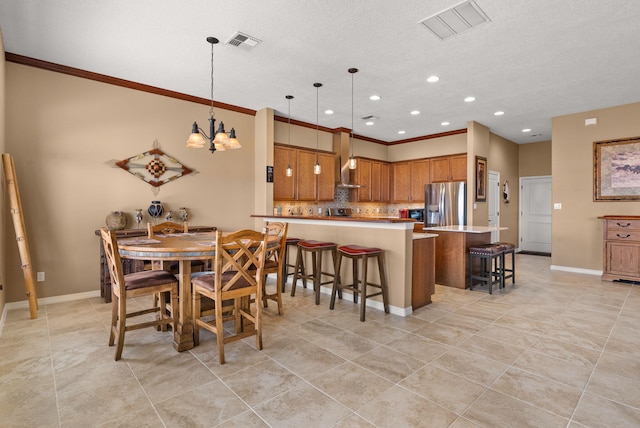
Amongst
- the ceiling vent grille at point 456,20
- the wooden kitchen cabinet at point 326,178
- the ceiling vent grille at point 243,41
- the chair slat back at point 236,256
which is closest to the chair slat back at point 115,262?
the chair slat back at point 236,256

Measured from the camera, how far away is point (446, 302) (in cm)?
402

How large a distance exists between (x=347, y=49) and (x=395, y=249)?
2209mm

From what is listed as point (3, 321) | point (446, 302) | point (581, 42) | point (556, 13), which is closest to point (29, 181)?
point (3, 321)

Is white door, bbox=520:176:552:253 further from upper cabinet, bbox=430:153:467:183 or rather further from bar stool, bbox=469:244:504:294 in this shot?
bar stool, bbox=469:244:504:294

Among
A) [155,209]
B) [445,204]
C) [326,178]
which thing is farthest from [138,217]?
[445,204]

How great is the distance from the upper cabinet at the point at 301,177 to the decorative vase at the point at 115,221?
8.07ft

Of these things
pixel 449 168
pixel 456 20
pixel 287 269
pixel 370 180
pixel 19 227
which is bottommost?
pixel 287 269

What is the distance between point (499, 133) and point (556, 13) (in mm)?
4998

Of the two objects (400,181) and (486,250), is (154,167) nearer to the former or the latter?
(486,250)

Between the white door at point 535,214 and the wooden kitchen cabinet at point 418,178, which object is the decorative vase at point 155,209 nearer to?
the wooden kitchen cabinet at point 418,178

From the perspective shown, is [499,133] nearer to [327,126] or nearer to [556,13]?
[327,126]

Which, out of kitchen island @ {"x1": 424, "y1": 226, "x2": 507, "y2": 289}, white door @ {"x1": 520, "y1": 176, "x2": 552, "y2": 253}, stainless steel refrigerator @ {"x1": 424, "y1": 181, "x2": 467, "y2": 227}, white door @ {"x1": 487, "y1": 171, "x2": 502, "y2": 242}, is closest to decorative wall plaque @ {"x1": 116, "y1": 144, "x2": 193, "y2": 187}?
kitchen island @ {"x1": 424, "y1": 226, "x2": 507, "y2": 289}

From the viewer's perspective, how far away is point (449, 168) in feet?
23.6

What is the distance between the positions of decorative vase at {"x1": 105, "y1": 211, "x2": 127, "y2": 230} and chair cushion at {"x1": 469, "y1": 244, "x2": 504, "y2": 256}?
184 inches
